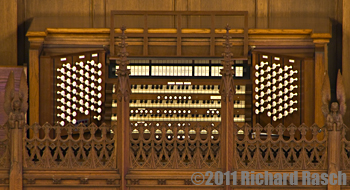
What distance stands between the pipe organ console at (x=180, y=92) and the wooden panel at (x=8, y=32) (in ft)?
5.58

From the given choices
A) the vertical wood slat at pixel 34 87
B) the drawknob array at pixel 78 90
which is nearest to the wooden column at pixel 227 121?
the drawknob array at pixel 78 90

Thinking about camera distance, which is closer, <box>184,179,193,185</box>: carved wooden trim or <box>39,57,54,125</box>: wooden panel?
<box>184,179,193,185</box>: carved wooden trim

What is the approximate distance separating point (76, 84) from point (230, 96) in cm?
304

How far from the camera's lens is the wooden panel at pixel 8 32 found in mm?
9797

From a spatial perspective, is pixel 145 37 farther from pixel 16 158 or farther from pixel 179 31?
pixel 16 158

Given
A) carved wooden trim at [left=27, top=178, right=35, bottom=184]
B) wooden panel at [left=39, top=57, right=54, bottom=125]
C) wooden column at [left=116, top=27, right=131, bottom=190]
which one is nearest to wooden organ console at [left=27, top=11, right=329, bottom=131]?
wooden panel at [left=39, top=57, right=54, bottom=125]

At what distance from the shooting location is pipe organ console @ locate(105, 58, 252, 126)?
361 inches

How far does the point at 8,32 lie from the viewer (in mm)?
9836

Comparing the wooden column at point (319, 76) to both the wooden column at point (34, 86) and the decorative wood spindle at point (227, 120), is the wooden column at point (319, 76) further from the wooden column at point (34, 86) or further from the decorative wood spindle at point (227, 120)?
the wooden column at point (34, 86)

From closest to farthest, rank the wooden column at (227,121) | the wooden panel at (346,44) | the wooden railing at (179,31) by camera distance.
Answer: the wooden column at (227,121), the wooden railing at (179,31), the wooden panel at (346,44)

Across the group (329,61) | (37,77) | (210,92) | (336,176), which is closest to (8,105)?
(37,77)

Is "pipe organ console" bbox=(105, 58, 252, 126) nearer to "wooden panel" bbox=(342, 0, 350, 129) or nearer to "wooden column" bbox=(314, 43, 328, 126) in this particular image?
"wooden column" bbox=(314, 43, 328, 126)

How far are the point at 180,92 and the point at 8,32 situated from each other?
3006 mm

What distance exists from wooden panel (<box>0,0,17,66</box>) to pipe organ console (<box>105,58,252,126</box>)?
170cm
